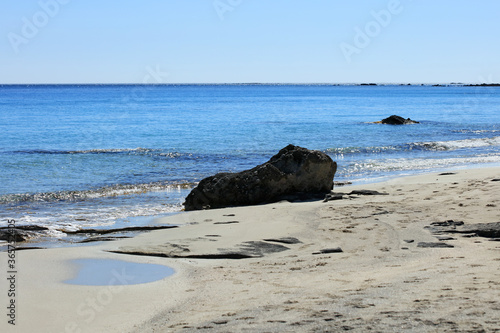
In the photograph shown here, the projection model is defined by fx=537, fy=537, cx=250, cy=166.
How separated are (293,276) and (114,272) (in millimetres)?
2272

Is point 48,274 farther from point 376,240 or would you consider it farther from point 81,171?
point 81,171

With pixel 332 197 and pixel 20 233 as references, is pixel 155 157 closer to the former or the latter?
pixel 332 197

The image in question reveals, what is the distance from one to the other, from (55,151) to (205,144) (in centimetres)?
722

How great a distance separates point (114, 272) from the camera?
6777 mm

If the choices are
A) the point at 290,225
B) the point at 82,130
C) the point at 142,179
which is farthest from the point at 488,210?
the point at 82,130

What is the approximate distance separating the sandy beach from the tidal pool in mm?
117

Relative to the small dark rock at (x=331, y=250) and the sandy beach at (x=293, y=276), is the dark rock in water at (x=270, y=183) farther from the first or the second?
the small dark rock at (x=331, y=250)

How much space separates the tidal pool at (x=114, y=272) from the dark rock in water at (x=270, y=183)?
195 inches

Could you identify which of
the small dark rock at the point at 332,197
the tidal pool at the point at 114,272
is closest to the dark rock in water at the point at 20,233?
the tidal pool at the point at 114,272

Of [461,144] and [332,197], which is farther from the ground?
[461,144]

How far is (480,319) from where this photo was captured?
422 centimetres

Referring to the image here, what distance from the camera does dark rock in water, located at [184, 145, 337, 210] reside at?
12.2m

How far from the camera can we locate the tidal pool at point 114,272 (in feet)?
21.0

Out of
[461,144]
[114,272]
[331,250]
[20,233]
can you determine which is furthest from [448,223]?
[461,144]
